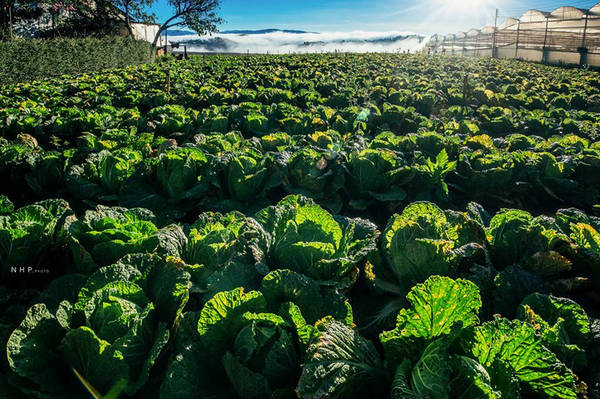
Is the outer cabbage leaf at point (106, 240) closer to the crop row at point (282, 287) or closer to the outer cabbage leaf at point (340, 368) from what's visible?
the crop row at point (282, 287)

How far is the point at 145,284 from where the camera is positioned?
5.77 ft

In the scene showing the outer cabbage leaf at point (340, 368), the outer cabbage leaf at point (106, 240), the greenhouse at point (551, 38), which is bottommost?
the outer cabbage leaf at point (340, 368)


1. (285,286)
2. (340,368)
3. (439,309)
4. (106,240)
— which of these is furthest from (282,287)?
(106,240)

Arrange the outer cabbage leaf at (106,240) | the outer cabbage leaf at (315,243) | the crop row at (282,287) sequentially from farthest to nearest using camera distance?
the outer cabbage leaf at (106,240)
the outer cabbage leaf at (315,243)
the crop row at (282,287)

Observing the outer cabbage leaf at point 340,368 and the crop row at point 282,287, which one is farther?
the crop row at point 282,287

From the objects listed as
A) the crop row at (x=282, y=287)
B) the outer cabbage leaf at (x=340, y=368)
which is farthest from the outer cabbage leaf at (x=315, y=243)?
the outer cabbage leaf at (x=340, y=368)

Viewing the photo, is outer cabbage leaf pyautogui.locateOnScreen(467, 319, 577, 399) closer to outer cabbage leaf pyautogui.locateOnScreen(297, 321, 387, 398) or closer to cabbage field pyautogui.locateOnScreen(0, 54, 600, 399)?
cabbage field pyautogui.locateOnScreen(0, 54, 600, 399)

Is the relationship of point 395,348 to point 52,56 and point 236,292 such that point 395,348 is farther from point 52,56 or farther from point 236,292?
point 52,56

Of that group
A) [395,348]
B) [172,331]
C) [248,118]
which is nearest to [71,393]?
[172,331]

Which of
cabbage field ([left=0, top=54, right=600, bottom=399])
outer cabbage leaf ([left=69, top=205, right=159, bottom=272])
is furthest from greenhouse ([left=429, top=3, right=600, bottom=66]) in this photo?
outer cabbage leaf ([left=69, top=205, right=159, bottom=272])

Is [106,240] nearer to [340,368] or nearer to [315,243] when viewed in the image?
[315,243]

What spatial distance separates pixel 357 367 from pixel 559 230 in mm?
1516

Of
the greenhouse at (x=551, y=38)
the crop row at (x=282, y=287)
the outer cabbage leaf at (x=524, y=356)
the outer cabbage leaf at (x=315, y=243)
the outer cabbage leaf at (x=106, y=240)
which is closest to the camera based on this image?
the outer cabbage leaf at (x=524, y=356)

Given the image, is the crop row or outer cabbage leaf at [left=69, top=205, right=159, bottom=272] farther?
outer cabbage leaf at [left=69, top=205, right=159, bottom=272]
